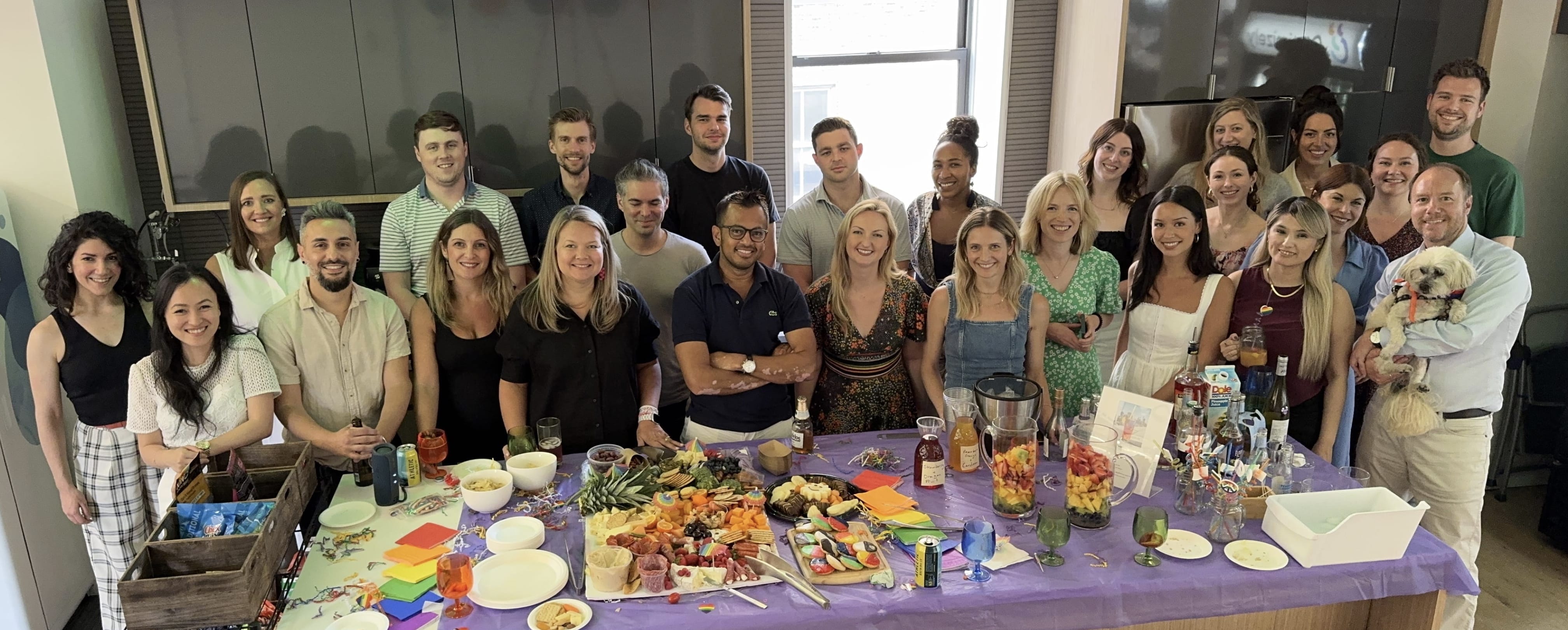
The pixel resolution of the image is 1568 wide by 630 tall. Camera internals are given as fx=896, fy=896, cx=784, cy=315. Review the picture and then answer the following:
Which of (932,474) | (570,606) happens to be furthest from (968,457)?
(570,606)

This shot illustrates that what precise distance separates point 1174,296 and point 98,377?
346 centimetres

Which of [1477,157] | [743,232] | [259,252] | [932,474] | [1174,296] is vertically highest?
[1477,157]

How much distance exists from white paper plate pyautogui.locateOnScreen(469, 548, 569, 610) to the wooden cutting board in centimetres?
53

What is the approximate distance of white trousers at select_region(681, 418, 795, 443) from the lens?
2.87 m

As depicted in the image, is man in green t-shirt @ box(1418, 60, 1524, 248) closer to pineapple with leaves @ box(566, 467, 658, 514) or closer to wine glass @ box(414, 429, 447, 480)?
pineapple with leaves @ box(566, 467, 658, 514)

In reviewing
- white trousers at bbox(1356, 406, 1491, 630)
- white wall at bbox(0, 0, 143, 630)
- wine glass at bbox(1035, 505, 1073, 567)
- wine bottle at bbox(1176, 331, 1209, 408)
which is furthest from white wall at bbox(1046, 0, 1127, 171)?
white wall at bbox(0, 0, 143, 630)

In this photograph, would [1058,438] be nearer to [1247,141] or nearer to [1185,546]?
[1185,546]

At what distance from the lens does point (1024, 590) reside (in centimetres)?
201

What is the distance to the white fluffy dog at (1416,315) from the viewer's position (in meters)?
2.74

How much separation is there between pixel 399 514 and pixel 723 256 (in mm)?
1189

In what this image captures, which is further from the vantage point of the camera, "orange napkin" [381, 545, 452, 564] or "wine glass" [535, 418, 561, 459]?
"wine glass" [535, 418, 561, 459]

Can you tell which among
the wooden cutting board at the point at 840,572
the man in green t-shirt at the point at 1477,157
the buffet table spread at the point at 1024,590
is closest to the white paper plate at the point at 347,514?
the buffet table spread at the point at 1024,590

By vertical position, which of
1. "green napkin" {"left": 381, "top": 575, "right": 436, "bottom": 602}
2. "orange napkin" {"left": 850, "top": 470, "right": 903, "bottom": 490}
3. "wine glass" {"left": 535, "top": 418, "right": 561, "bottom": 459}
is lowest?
"green napkin" {"left": 381, "top": 575, "right": 436, "bottom": 602}

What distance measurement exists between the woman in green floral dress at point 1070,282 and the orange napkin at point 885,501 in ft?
3.19
